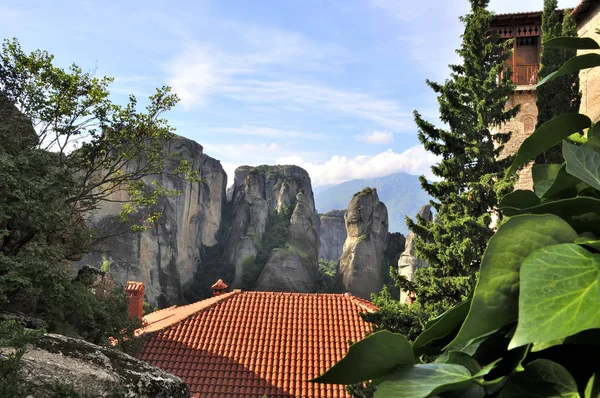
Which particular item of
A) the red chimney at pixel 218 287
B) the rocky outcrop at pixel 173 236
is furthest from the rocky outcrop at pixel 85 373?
the rocky outcrop at pixel 173 236

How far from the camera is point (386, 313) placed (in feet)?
38.2

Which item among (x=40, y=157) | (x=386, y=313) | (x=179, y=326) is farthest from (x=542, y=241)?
(x=179, y=326)

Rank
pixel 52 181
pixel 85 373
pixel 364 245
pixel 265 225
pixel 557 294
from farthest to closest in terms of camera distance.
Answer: pixel 265 225
pixel 364 245
pixel 52 181
pixel 85 373
pixel 557 294

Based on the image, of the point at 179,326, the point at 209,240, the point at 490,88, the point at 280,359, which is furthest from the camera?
the point at 209,240

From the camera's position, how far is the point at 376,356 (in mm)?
775

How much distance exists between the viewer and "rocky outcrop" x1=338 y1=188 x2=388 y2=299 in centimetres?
4916

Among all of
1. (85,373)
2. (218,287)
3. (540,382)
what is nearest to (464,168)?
(85,373)

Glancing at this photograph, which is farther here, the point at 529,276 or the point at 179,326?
the point at 179,326

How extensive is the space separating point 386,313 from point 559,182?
1124cm

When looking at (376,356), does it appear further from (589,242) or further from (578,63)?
(578,63)

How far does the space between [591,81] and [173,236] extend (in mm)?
41983

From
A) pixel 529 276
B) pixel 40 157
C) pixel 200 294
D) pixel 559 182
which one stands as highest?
pixel 40 157

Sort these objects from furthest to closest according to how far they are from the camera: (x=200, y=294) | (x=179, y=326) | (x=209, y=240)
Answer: (x=209, y=240)
(x=200, y=294)
(x=179, y=326)

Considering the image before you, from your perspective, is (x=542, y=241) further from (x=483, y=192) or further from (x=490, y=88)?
(x=490, y=88)
